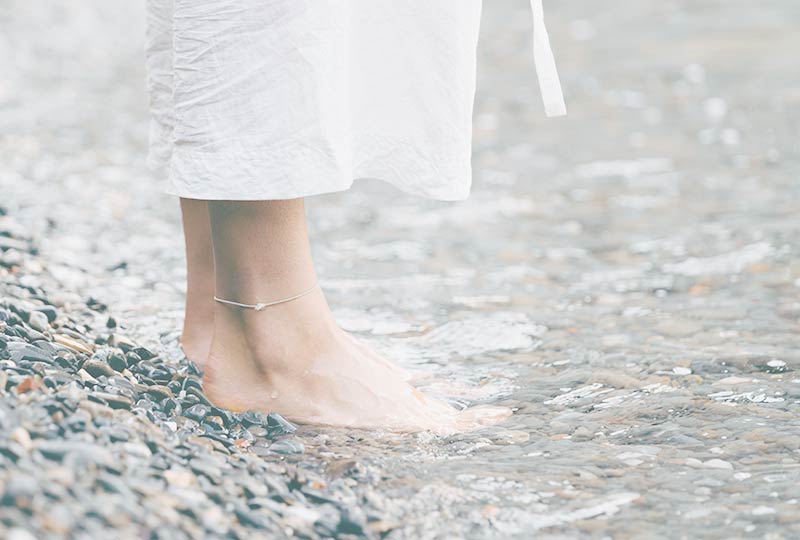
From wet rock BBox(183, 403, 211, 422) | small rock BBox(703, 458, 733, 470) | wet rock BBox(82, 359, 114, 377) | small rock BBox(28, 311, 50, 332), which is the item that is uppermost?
small rock BBox(28, 311, 50, 332)

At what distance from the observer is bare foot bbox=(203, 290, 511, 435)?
198 cm

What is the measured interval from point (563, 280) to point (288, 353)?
126cm

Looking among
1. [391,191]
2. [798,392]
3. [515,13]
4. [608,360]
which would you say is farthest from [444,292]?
[515,13]

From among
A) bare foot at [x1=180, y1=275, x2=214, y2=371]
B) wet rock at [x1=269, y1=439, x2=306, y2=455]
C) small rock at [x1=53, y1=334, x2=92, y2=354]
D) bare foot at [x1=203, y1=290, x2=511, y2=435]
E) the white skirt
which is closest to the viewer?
the white skirt

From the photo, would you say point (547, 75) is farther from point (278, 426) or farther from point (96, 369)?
point (96, 369)

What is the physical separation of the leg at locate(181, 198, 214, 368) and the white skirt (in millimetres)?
423

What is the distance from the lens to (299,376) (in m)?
2.01

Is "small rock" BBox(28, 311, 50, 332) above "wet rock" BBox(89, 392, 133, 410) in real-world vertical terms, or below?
above

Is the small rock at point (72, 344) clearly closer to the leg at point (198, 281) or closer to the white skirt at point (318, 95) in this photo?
the leg at point (198, 281)

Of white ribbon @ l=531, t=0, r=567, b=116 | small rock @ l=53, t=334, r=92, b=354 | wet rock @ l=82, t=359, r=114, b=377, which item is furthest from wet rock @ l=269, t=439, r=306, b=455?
white ribbon @ l=531, t=0, r=567, b=116

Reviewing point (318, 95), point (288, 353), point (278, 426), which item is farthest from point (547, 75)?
point (278, 426)

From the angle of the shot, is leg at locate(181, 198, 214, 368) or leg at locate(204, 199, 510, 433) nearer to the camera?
leg at locate(204, 199, 510, 433)

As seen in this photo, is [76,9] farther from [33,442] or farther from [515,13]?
[33,442]

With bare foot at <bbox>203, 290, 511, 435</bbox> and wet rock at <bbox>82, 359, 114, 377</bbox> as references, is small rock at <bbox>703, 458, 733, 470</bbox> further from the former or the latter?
wet rock at <bbox>82, 359, 114, 377</bbox>
